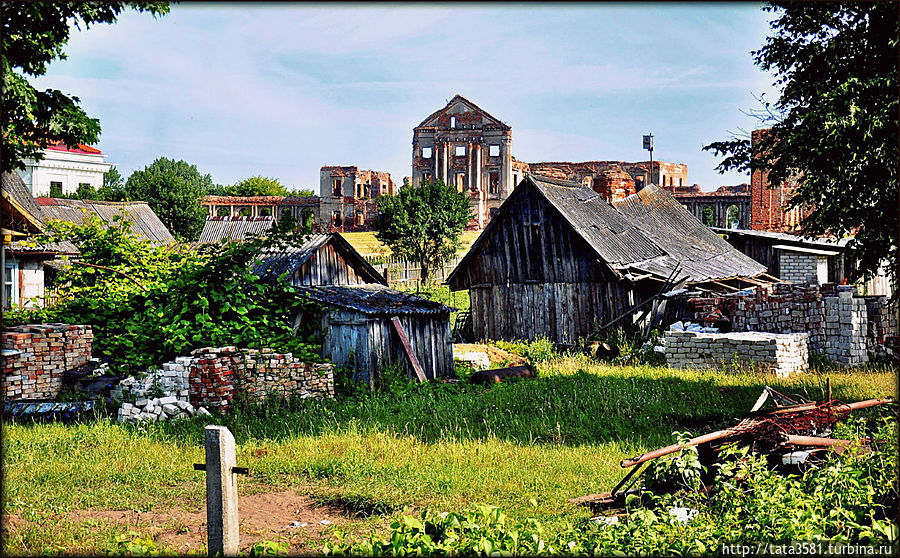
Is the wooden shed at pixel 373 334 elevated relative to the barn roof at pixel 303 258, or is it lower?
lower

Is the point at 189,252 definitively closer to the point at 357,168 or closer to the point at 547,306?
the point at 547,306

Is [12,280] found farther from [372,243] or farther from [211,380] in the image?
[372,243]

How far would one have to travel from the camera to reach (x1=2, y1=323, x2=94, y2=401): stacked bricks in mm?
11859

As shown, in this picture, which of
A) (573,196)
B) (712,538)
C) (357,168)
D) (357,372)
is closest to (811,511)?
(712,538)

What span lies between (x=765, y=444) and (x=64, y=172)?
66.3 meters

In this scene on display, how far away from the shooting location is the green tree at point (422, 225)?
4372cm

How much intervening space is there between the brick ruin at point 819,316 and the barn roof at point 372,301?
6.80 metres

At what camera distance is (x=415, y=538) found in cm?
562

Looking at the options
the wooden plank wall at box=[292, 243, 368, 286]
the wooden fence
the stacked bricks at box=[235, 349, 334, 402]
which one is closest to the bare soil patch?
the stacked bricks at box=[235, 349, 334, 402]

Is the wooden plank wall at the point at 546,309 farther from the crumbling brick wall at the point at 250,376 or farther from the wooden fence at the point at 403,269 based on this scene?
the wooden fence at the point at 403,269

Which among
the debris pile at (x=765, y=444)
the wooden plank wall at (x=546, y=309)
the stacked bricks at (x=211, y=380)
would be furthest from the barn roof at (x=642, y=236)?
the debris pile at (x=765, y=444)

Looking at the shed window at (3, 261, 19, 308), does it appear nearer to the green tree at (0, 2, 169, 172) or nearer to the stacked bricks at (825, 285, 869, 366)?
the green tree at (0, 2, 169, 172)

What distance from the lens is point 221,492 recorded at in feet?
17.8

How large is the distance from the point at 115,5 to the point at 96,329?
702cm
